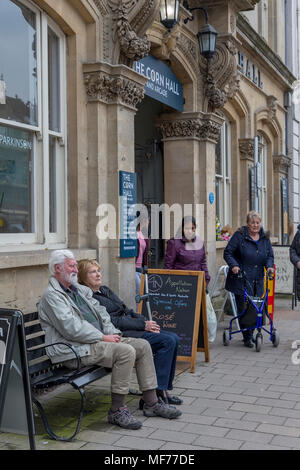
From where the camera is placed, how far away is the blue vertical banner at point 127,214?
23.5 ft

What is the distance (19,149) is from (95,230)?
1.41 meters

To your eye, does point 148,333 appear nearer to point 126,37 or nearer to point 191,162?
point 126,37

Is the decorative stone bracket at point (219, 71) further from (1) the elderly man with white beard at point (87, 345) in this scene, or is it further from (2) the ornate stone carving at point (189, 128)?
(1) the elderly man with white beard at point (87, 345)

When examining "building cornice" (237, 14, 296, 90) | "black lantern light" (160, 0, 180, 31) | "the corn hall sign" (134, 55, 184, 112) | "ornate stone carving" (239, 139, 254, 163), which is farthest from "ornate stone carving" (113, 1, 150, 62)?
"ornate stone carving" (239, 139, 254, 163)

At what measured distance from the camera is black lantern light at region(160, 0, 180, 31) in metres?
8.02


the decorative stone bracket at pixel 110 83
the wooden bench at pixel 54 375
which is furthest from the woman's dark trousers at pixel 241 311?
the wooden bench at pixel 54 375

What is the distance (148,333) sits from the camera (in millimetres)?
5395

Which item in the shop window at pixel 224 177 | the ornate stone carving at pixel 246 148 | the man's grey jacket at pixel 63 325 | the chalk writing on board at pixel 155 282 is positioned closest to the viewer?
the man's grey jacket at pixel 63 325

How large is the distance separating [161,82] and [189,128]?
1.17m

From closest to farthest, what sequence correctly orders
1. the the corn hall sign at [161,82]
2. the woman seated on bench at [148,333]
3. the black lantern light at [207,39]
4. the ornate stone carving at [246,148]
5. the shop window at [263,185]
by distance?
the woman seated on bench at [148,333] → the the corn hall sign at [161,82] → the black lantern light at [207,39] → the ornate stone carving at [246,148] → the shop window at [263,185]

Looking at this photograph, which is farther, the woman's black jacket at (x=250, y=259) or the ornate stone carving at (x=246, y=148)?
the ornate stone carving at (x=246, y=148)

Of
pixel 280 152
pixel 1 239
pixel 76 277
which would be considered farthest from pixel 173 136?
pixel 280 152

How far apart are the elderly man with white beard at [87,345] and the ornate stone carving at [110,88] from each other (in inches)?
107

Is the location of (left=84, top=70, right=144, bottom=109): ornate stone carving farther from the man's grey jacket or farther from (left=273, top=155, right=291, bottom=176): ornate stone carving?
(left=273, top=155, right=291, bottom=176): ornate stone carving
